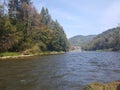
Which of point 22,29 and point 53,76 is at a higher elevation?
point 22,29

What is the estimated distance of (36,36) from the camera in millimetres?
82312

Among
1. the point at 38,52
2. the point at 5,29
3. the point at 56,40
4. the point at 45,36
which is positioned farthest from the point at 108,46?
the point at 5,29

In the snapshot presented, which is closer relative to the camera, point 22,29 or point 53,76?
point 53,76

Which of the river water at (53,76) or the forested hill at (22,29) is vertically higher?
the forested hill at (22,29)

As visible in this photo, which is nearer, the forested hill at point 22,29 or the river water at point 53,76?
the river water at point 53,76

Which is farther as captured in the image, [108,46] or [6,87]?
[108,46]

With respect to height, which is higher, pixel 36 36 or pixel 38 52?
pixel 36 36

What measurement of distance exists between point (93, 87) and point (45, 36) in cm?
7780

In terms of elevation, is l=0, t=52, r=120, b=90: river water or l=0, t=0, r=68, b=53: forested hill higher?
l=0, t=0, r=68, b=53: forested hill

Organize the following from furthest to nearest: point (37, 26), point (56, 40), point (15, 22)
Result: point (56, 40)
point (37, 26)
point (15, 22)

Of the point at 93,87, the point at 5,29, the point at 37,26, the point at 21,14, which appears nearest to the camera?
the point at 93,87

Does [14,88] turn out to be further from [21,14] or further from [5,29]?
[21,14]

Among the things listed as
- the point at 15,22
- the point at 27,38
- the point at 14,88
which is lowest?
the point at 14,88

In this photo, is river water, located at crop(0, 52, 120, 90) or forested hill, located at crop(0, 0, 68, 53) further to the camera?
forested hill, located at crop(0, 0, 68, 53)
